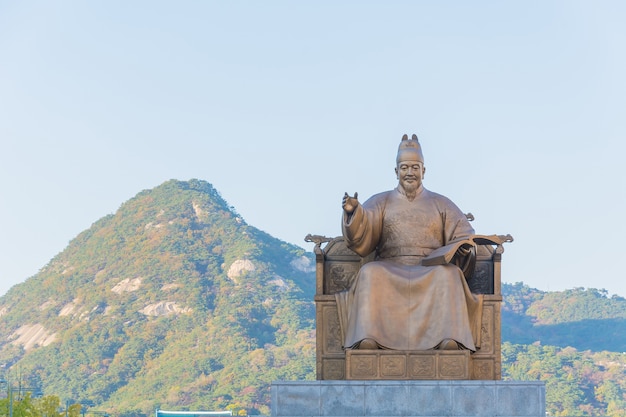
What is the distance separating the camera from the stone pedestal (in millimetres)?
13930

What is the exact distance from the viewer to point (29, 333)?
90.1 m

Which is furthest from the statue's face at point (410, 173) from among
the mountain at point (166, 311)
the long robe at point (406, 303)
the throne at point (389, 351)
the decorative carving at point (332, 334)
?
the mountain at point (166, 311)

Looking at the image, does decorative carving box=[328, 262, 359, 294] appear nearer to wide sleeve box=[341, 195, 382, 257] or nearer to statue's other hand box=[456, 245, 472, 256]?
wide sleeve box=[341, 195, 382, 257]

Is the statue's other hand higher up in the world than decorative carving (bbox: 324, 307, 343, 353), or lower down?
higher up

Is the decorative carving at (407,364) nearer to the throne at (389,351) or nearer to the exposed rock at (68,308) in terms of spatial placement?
the throne at (389,351)

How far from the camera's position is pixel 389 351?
1430 centimetres

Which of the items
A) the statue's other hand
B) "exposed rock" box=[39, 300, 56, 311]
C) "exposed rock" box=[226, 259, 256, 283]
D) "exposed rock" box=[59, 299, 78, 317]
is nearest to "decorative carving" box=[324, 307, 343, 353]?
the statue's other hand

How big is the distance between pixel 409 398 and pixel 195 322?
70656 mm

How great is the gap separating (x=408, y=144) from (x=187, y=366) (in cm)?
6138

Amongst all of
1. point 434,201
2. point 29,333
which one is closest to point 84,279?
point 29,333

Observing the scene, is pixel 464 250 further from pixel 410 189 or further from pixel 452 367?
pixel 452 367

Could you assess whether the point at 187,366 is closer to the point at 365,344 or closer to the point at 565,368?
the point at 565,368

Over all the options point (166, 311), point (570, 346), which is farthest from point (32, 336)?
point (570, 346)

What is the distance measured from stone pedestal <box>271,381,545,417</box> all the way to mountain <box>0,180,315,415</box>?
165ft
